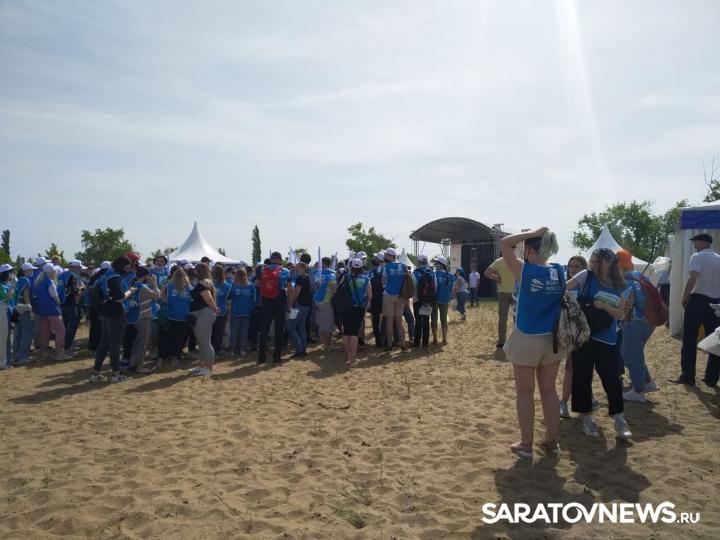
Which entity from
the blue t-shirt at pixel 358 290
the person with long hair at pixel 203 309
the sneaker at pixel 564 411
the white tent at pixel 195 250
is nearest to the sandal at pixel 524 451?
the sneaker at pixel 564 411

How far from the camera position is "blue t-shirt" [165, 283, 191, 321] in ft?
26.9

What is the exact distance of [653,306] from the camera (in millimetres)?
5504

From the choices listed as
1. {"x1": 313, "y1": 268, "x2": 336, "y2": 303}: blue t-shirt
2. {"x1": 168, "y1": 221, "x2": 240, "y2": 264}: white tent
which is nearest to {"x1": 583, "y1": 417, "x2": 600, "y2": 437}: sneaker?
{"x1": 313, "y1": 268, "x2": 336, "y2": 303}: blue t-shirt

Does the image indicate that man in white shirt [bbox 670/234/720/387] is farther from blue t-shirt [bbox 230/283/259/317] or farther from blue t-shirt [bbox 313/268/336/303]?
blue t-shirt [bbox 230/283/259/317]

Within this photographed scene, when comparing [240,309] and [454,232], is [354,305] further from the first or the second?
[454,232]

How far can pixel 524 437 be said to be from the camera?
4.12 m

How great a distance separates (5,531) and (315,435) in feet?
8.15

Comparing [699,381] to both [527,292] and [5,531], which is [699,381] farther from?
[5,531]

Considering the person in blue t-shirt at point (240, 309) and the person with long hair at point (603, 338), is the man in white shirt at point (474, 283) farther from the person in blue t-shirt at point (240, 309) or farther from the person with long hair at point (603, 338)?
the person with long hair at point (603, 338)

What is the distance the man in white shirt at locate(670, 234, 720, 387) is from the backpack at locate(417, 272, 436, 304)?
4.19 m

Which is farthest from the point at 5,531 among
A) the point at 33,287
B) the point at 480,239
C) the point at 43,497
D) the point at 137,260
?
the point at 480,239

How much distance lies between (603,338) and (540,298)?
3.45 feet

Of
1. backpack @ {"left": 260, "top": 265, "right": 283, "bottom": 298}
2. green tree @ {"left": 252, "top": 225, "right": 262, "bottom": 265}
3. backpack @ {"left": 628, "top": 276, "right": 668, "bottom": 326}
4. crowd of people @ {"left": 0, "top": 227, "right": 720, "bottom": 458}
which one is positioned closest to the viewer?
crowd of people @ {"left": 0, "top": 227, "right": 720, "bottom": 458}

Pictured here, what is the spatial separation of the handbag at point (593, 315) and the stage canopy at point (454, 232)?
1045 inches
